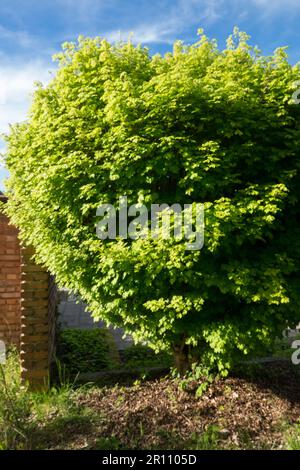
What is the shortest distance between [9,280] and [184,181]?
12.1 ft

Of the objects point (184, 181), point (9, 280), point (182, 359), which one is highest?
point (184, 181)

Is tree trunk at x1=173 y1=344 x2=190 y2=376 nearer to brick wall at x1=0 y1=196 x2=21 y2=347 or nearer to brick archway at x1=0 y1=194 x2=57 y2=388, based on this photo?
brick archway at x1=0 y1=194 x2=57 y2=388

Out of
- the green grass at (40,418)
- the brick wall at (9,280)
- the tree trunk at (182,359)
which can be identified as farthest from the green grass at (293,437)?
the brick wall at (9,280)

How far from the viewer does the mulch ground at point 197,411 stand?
3.53m

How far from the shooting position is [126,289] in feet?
13.3

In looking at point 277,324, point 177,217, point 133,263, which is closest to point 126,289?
point 133,263

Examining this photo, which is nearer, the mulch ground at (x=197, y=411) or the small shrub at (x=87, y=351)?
the mulch ground at (x=197, y=411)

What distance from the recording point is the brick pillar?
4.79 m

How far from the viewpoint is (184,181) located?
387cm

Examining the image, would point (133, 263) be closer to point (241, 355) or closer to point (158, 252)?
point (158, 252)

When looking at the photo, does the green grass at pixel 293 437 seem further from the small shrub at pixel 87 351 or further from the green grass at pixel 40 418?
the small shrub at pixel 87 351

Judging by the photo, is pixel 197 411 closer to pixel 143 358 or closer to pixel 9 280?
pixel 143 358

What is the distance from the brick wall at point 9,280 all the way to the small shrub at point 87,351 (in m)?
0.84

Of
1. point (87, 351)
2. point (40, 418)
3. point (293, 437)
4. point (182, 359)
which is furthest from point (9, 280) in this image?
point (293, 437)
